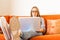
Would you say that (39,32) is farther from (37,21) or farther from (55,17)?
(55,17)

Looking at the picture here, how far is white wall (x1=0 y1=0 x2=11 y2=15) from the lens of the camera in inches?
129

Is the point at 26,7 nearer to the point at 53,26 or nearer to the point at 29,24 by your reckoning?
the point at 53,26

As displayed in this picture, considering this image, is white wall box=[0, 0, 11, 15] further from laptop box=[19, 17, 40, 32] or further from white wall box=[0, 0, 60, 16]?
laptop box=[19, 17, 40, 32]

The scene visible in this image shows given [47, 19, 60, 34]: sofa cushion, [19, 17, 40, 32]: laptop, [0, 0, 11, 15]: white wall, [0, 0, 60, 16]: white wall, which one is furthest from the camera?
[0, 0, 11, 15]: white wall

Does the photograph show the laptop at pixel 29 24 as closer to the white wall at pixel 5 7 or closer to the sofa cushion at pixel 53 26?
the sofa cushion at pixel 53 26

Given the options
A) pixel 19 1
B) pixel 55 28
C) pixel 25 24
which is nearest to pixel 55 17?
pixel 55 28

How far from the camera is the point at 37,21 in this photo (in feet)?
5.15

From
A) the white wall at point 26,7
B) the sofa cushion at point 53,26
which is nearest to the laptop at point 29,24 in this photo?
the sofa cushion at point 53,26

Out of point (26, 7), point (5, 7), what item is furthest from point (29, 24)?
point (5, 7)

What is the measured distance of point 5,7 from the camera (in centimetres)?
336

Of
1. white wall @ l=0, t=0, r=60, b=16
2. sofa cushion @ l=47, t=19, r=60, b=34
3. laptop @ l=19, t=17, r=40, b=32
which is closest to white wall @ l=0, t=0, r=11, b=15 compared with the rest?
white wall @ l=0, t=0, r=60, b=16

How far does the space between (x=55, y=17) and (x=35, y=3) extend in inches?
25.5

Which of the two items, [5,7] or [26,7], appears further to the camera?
[5,7]

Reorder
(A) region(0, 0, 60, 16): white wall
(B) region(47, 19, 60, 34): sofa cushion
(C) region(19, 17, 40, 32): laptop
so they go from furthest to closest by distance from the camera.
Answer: (A) region(0, 0, 60, 16): white wall
(B) region(47, 19, 60, 34): sofa cushion
(C) region(19, 17, 40, 32): laptop
